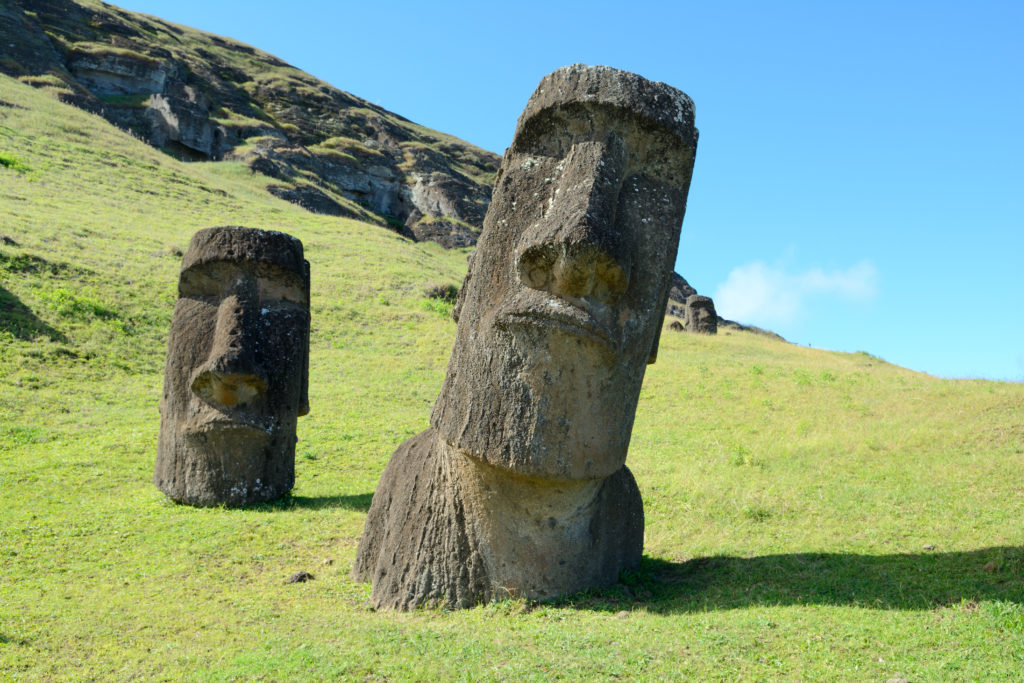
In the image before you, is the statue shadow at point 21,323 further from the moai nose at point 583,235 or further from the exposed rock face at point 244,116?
the exposed rock face at point 244,116

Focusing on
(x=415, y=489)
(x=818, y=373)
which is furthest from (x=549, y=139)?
(x=818, y=373)

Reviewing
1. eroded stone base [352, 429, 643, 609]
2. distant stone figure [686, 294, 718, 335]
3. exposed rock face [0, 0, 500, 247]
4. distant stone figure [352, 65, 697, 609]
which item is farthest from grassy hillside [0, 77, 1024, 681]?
exposed rock face [0, 0, 500, 247]

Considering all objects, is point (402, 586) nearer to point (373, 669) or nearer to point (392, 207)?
point (373, 669)

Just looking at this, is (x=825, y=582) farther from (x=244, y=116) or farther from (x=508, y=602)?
(x=244, y=116)

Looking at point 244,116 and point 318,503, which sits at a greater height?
point 244,116

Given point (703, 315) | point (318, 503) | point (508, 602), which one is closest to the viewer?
point (508, 602)

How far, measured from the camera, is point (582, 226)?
5.76 m

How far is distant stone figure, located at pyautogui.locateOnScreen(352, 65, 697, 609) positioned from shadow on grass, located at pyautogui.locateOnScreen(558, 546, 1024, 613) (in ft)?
1.40

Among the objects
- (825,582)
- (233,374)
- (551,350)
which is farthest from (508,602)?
(233,374)

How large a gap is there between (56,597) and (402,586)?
2.83 meters

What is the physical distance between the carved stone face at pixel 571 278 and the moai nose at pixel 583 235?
0.01m

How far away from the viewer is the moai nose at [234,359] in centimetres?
951

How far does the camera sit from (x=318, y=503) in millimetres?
10156

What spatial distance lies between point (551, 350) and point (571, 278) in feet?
1.74
